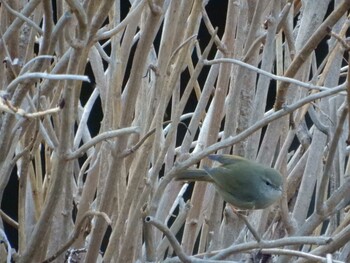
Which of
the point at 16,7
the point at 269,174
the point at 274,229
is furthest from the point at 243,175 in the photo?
the point at 16,7

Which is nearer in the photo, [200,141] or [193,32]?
[193,32]

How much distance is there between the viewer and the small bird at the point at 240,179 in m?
1.77

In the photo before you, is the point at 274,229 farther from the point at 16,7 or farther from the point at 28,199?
the point at 16,7

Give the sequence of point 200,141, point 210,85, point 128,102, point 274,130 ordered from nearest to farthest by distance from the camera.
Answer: point 128,102 < point 274,130 < point 210,85 < point 200,141

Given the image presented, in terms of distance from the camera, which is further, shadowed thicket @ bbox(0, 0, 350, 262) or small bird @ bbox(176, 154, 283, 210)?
small bird @ bbox(176, 154, 283, 210)

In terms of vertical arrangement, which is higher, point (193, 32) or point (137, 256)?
point (193, 32)

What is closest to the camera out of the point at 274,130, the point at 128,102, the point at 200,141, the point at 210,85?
the point at 128,102

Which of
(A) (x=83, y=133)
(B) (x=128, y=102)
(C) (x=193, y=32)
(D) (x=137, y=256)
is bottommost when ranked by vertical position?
(D) (x=137, y=256)

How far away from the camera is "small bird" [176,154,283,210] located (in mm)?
1770

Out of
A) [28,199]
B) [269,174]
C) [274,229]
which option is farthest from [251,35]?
[28,199]

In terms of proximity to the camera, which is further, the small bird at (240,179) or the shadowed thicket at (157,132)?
the small bird at (240,179)

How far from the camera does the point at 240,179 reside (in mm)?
1871

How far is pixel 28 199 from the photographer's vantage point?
207 centimetres

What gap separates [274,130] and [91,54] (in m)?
0.53
